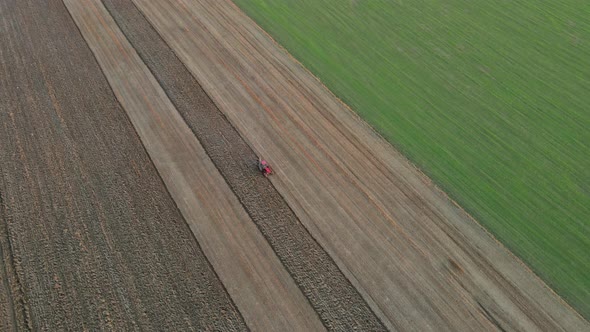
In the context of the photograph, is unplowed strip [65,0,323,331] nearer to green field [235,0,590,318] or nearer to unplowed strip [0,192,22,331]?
unplowed strip [0,192,22,331]

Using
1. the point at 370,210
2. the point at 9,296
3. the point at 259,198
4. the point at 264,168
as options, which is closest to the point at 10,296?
the point at 9,296

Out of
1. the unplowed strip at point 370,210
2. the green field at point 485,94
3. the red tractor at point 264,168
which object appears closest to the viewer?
the unplowed strip at point 370,210

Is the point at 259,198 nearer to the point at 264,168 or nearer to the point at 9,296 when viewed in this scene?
the point at 264,168

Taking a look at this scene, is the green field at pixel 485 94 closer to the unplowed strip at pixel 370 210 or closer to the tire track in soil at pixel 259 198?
the unplowed strip at pixel 370 210

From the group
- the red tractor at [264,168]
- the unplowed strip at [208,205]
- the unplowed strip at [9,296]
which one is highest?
the red tractor at [264,168]

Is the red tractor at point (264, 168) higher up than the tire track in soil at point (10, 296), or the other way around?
the red tractor at point (264, 168)

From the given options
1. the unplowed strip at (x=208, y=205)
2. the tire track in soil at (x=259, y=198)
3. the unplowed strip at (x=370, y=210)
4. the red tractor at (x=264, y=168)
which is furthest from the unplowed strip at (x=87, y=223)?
the unplowed strip at (x=370, y=210)

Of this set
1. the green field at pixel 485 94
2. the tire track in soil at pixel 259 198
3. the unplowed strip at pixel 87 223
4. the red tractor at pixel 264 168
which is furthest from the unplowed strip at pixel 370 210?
the unplowed strip at pixel 87 223

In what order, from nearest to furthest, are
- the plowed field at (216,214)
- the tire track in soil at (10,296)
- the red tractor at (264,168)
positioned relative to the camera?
1. the tire track in soil at (10,296)
2. the plowed field at (216,214)
3. the red tractor at (264,168)

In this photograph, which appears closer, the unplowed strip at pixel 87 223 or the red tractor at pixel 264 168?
the unplowed strip at pixel 87 223

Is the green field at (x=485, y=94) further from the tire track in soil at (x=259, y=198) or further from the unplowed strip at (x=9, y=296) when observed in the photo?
the unplowed strip at (x=9, y=296)
